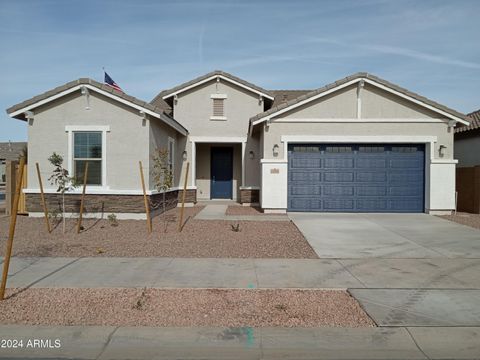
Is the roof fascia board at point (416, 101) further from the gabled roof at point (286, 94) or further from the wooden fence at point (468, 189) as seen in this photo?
→ the gabled roof at point (286, 94)

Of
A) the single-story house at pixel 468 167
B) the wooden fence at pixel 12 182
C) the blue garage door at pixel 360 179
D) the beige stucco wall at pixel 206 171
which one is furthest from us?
the beige stucco wall at pixel 206 171

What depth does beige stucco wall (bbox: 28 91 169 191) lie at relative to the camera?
1348cm

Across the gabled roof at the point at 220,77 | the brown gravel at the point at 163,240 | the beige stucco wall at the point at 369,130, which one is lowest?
the brown gravel at the point at 163,240

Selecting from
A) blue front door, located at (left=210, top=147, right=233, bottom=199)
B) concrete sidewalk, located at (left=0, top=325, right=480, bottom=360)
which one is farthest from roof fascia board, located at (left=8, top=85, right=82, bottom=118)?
concrete sidewalk, located at (left=0, top=325, right=480, bottom=360)

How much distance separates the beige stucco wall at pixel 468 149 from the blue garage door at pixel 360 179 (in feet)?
15.1

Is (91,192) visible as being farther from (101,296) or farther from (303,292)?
(303,292)

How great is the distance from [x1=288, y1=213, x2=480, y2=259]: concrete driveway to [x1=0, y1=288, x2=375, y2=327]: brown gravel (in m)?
2.98

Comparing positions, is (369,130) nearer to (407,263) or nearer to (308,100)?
(308,100)

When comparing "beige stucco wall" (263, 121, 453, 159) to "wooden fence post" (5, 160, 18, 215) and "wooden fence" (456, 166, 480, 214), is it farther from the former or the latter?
"wooden fence post" (5, 160, 18, 215)

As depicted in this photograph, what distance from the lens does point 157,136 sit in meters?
14.7

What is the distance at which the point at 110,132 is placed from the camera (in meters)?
13.5

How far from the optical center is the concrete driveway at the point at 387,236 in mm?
8930

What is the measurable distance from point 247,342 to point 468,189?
15.5m

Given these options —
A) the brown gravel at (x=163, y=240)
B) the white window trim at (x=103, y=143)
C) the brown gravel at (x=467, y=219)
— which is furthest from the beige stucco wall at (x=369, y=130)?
the white window trim at (x=103, y=143)
